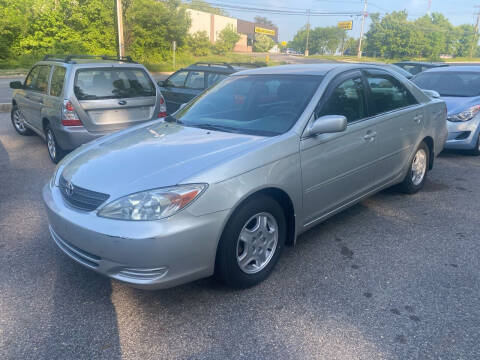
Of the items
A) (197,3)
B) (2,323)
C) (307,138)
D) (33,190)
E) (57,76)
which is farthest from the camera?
(197,3)

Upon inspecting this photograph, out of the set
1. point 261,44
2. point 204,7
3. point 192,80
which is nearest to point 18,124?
point 192,80

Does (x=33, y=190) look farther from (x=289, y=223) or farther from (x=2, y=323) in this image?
(x=289, y=223)

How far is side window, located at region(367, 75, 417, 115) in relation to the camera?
4.21 metres

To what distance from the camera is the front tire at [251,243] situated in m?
2.79

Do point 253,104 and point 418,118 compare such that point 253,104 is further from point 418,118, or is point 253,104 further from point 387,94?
point 418,118

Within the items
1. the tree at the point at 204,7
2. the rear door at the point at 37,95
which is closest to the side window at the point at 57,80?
the rear door at the point at 37,95

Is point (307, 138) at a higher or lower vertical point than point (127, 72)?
lower

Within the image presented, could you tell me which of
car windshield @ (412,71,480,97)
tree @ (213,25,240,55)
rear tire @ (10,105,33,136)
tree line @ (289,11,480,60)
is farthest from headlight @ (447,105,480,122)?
tree line @ (289,11,480,60)

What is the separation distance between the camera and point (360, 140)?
3867 mm

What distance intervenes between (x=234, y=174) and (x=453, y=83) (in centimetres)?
706

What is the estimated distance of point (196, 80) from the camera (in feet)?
29.4

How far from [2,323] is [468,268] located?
143 inches

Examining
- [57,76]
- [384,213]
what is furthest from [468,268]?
[57,76]

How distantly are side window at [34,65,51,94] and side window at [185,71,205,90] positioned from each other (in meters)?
3.00
